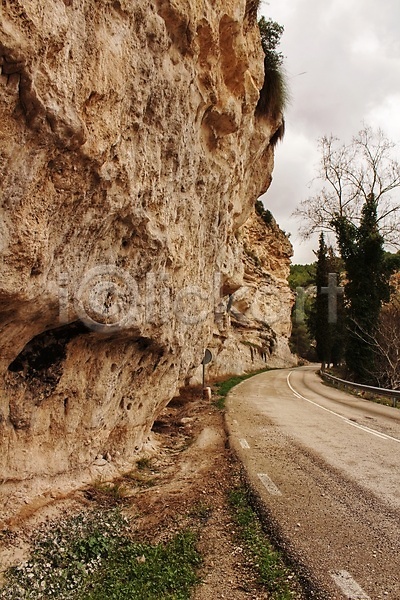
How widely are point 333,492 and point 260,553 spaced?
1930 mm

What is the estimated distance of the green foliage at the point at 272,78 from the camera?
12695mm

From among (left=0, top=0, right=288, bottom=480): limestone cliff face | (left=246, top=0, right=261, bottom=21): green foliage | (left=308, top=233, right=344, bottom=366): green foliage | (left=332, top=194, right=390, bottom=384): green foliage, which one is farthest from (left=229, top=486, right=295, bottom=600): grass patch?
(left=308, top=233, right=344, bottom=366): green foliage

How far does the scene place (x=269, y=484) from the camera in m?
6.21

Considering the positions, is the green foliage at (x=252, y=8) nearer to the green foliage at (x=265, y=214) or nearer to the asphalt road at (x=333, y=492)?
the asphalt road at (x=333, y=492)

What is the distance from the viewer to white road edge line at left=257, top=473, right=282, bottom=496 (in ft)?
19.2

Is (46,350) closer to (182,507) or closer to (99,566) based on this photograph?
(99,566)

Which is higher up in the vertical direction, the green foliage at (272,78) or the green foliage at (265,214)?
the green foliage at (265,214)

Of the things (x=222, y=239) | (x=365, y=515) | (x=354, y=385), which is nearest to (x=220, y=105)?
(x=222, y=239)

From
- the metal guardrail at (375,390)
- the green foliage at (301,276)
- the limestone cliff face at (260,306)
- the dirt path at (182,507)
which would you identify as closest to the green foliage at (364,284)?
the metal guardrail at (375,390)

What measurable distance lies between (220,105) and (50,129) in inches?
230

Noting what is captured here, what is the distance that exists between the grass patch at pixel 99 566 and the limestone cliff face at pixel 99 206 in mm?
946

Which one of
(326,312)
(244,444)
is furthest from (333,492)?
(326,312)

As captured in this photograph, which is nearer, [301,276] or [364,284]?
[364,284]

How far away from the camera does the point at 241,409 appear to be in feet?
46.4
